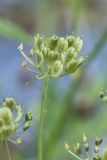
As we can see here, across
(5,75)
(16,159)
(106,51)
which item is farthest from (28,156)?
(5,75)

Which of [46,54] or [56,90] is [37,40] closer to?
[46,54]

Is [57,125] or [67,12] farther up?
[67,12]

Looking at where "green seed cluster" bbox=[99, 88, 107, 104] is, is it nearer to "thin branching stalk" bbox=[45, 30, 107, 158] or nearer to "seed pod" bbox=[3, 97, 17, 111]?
"seed pod" bbox=[3, 97, 17, 111]

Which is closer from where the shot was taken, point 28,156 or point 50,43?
point 50,43

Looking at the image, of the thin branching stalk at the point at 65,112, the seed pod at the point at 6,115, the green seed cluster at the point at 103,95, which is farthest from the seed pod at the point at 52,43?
the thin branching stalk at the point at 65,112

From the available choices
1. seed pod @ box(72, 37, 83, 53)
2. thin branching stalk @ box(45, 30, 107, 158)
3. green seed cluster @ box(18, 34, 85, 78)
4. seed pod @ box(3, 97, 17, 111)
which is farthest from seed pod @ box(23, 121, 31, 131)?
thin branching stalk @ box(45, 30, 107, 158)

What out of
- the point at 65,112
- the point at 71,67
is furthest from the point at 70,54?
the point at 65,112
